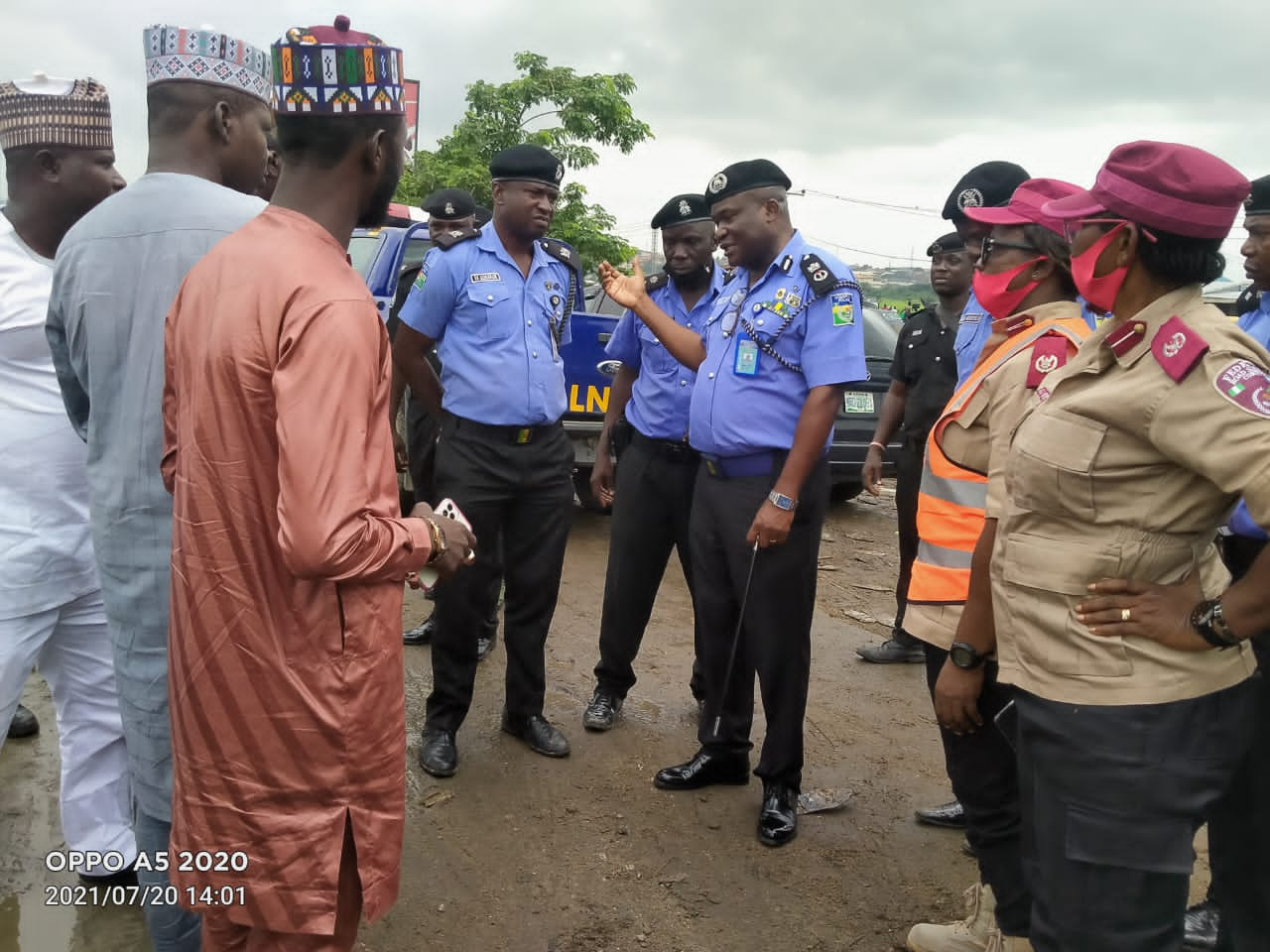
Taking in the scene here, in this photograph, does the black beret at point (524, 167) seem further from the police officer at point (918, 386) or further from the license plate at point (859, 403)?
the license plate at point (859, 403)

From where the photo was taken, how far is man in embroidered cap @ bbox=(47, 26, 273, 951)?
1.95 metres

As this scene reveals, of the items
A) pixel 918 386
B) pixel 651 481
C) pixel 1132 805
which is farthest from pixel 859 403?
pixel 1132 805

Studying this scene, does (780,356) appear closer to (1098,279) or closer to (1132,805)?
(1098,279)

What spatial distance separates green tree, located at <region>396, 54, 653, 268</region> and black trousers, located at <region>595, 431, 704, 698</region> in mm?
8910

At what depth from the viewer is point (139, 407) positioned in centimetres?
193

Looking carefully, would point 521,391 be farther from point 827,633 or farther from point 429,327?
point 827,633

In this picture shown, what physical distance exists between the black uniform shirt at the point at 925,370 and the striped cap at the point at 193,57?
3480 mm

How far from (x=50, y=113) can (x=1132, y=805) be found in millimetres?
2997

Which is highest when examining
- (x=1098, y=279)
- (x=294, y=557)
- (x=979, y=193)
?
(x=979, y=193)

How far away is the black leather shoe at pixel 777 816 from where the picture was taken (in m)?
3.20

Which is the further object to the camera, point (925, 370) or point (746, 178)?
point (925, 370)

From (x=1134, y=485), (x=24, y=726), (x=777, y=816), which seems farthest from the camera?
(x=24, y=726)

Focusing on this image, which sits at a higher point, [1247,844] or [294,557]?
[294,557]

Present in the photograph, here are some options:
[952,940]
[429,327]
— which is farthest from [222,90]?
[952,940]
